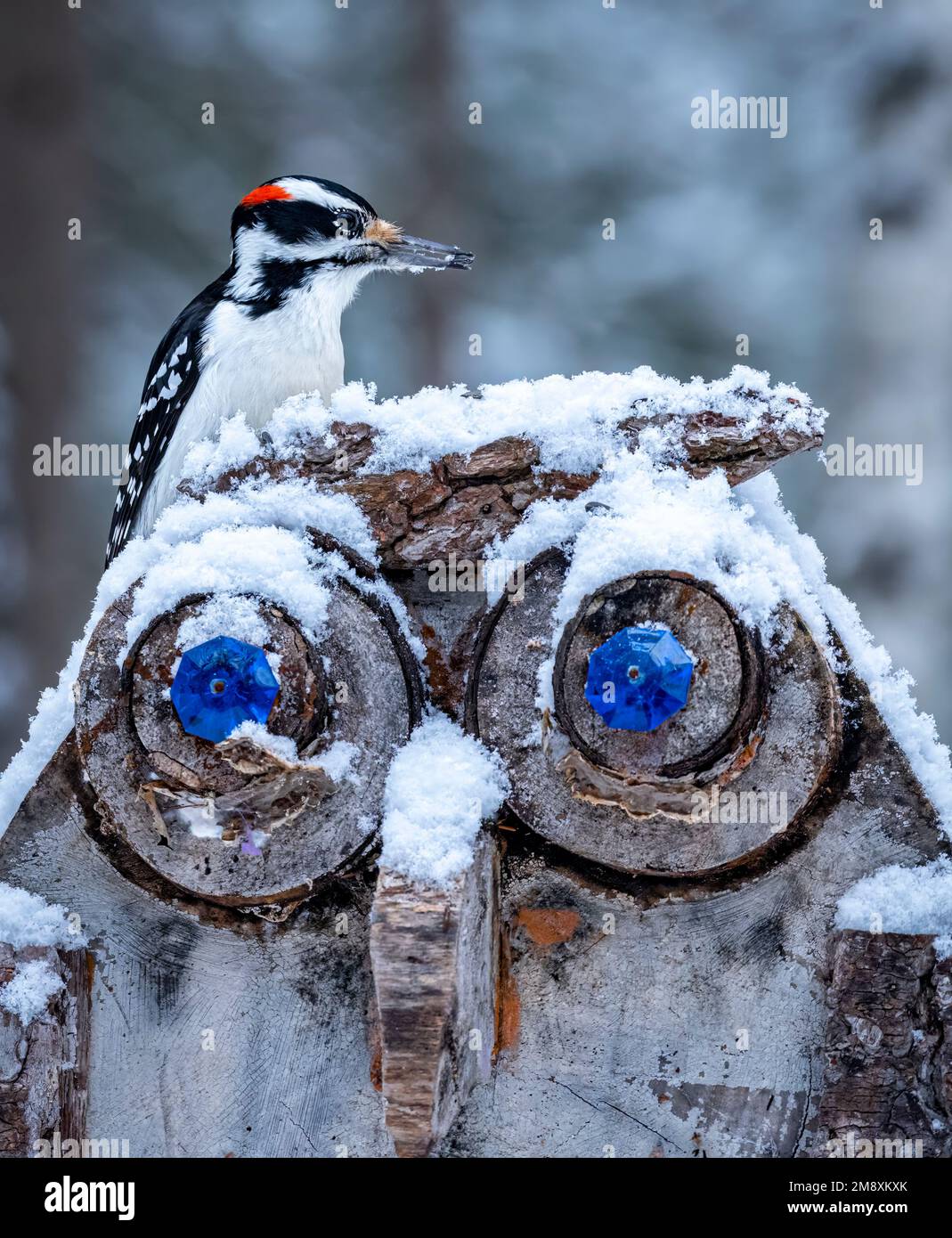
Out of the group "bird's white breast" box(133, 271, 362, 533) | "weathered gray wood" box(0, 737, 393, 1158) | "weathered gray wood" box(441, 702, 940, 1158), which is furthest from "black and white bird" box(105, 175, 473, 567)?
"weathered gray wood" box(441, 702, 940, 1158)

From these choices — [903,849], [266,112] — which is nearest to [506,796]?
[903,849]

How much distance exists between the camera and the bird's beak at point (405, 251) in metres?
2.18

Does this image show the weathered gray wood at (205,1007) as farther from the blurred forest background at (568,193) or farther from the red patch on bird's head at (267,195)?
the blurred forest background at (568,193)

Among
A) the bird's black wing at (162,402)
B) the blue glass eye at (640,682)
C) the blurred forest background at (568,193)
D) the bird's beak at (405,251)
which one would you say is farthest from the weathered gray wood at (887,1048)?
the blurred forest background at (568,193)

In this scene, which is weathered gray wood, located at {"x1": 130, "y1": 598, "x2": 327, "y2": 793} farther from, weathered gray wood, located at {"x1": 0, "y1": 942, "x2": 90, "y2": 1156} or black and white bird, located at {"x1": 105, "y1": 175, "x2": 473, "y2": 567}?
black and white bird, located at {"x1": 105, "y1": 175, "x2": 473, "y2": 567}

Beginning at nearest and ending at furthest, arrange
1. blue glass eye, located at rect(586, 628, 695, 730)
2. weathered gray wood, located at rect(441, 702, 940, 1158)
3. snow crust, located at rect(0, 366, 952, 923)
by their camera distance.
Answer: blue glass eye, located at rect(586, 628, 695, 730) → snow crust, located at rect(0, 366, 952, 923) → weathered gray wood, located at rect(441, 702, 940, 1158)

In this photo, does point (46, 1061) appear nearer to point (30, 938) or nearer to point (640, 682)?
point (30, 938)

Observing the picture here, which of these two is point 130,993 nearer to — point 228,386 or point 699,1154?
point 699,1154

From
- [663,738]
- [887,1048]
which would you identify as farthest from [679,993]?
[663,738]

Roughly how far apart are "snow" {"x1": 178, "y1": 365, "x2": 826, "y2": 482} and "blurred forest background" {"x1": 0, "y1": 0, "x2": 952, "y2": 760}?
240 centimetres

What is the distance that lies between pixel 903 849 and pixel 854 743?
0.14 meters

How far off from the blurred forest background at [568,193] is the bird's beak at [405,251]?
1.62 meters

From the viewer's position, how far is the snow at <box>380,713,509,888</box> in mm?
1250

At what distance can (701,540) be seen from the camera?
1260 mm
